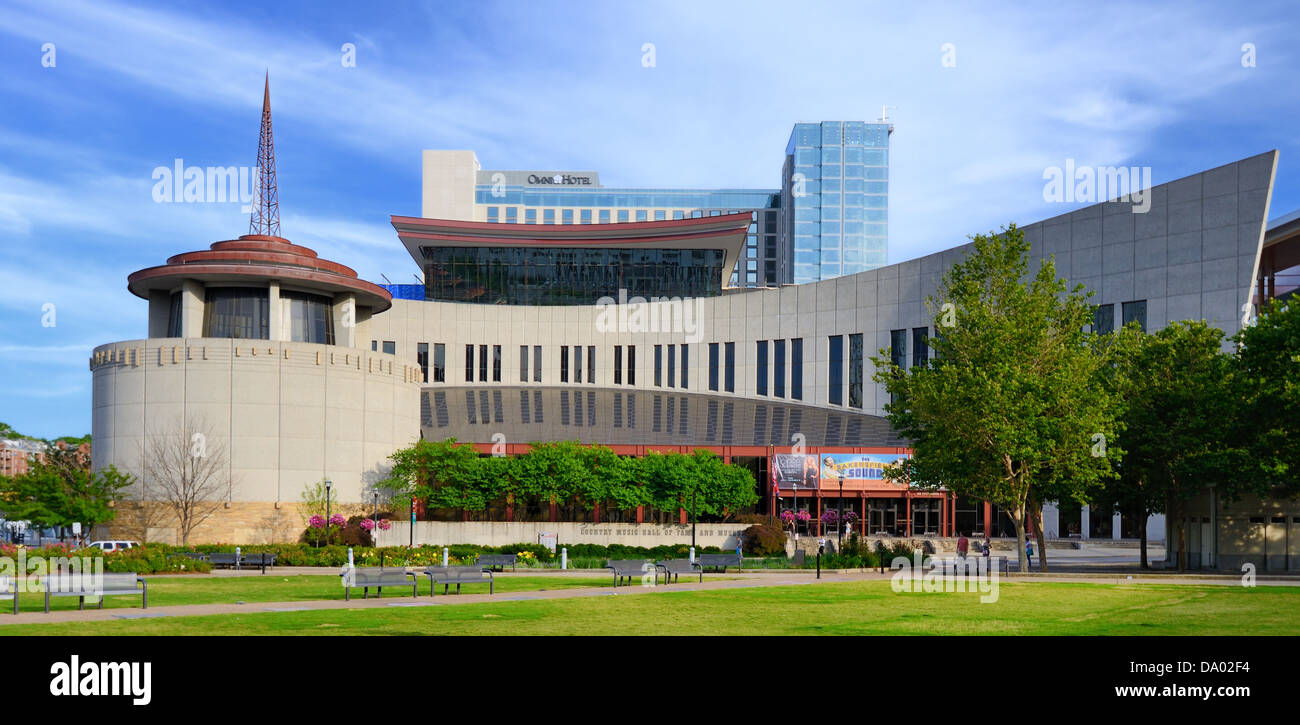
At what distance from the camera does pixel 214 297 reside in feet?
192

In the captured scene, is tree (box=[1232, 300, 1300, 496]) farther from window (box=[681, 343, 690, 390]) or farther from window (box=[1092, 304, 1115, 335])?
window (box=[681, 343, 690, 390])

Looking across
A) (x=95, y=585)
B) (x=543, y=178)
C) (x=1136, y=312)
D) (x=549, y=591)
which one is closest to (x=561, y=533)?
(x=549, y=591)

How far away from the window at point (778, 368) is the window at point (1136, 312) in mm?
26433

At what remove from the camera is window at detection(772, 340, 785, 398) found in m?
84.2

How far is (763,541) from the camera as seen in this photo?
5456cm

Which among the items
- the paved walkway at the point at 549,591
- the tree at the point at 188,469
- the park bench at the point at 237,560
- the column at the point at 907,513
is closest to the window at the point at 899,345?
the column at the point at 907,513

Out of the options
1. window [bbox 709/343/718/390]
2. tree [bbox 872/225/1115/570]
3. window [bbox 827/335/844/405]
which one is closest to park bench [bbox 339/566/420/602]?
tree [bbox 872/225/1115/570]

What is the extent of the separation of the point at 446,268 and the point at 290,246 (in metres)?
39.6

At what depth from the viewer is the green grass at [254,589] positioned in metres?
Result: 23.7

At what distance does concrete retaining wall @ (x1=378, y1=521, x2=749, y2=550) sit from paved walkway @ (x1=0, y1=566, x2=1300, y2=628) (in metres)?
16.9

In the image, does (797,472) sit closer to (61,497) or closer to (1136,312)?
(1136,312)

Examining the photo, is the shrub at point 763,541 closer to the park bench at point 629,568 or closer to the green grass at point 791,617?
the park bench at point 629,568

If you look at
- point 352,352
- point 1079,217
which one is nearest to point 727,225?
point 1079,217

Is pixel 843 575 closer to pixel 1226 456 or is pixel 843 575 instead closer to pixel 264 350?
pixel 1226 456
